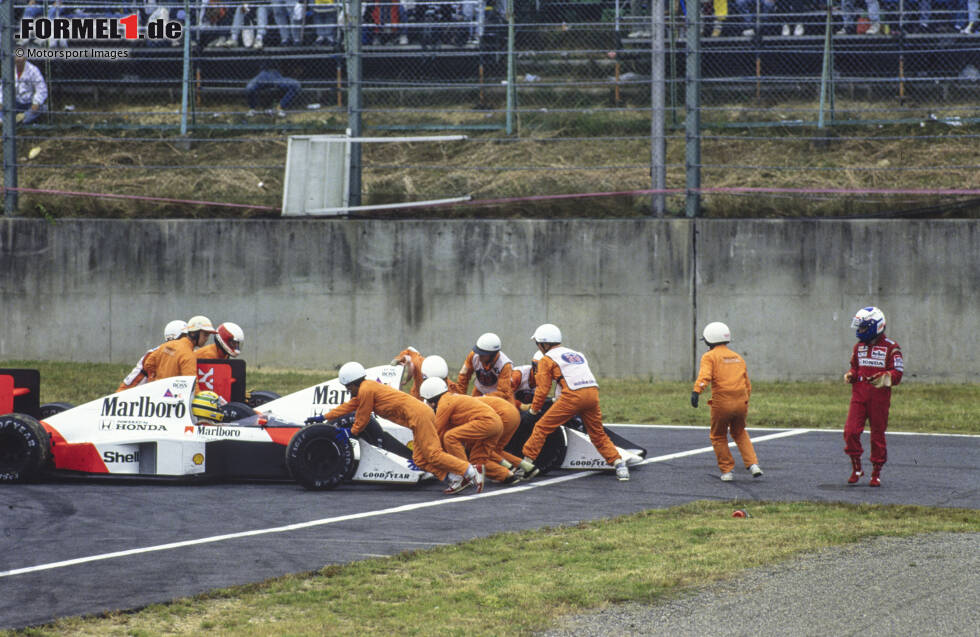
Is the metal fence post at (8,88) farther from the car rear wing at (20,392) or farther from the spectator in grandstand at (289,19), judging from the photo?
the car rear wing at (20,392)

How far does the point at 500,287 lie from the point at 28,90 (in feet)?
30.8

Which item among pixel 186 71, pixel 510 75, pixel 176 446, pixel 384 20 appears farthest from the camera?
pixel 384 20

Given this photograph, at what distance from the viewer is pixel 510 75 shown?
20.9 metres

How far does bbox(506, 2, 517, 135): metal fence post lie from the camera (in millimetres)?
20766

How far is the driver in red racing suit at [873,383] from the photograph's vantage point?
1192cm

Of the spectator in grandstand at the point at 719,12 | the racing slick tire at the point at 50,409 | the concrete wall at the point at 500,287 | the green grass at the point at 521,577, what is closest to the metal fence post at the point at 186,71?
the concrete wall at the point at 500,287

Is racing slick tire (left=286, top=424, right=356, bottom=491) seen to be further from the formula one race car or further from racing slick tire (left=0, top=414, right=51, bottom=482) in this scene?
racing slick tire (left=0, top=414, right=51, bottom=482)

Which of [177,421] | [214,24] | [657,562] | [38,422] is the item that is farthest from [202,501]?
[214,24]

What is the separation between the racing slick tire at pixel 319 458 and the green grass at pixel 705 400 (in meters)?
5.67

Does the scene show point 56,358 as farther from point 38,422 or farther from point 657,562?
point 657,562

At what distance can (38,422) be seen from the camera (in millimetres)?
12062

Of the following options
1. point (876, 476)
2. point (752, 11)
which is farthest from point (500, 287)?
point (876, 476)

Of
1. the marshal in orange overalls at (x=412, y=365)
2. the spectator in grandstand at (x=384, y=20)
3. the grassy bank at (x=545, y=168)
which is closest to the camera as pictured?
the marshal in orange overalls at (x=412, y=365)

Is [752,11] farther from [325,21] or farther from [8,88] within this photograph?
[8,88]
